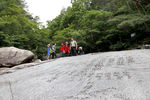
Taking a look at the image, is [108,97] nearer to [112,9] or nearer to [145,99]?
[145,99]

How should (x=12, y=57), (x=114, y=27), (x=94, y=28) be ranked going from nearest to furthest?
(x=12, y=57) < (x=114, y=27) < (x=94, y=28)

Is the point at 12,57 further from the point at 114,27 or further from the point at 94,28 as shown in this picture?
the point at 114,27

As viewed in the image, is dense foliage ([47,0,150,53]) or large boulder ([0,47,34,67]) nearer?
large boulder ([0,47,34,67])

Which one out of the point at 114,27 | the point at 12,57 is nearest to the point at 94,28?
the point at 114,27

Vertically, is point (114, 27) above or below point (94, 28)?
below

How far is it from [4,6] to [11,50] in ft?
23.5

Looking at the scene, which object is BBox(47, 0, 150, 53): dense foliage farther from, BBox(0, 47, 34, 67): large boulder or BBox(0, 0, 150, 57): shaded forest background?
BBox(0, 47, 34, 67): large boulder

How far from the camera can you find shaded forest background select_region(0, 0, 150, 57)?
11.2 m

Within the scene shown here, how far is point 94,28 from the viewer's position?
17047 millimetres

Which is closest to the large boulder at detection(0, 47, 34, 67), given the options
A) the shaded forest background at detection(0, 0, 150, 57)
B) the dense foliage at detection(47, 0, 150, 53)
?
the shaded forest background at detection(0, 0, 150, 57)

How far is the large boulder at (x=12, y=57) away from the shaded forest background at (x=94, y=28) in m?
2.93

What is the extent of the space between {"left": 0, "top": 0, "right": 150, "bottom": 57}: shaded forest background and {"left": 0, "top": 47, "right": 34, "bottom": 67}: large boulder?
2.93 meters

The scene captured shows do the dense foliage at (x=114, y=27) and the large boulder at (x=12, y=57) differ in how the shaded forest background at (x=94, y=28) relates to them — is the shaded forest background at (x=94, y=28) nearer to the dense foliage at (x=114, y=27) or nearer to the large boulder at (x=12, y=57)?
the dense foliage at (x=114, y=27)

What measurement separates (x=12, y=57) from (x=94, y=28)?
1249 centimetres
